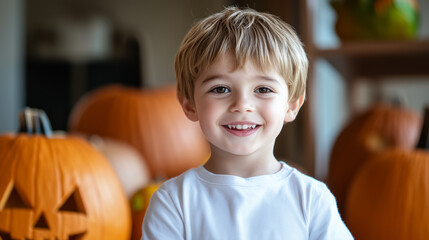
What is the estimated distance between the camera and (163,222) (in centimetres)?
63

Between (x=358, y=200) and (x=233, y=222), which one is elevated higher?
(x=233, y=222)

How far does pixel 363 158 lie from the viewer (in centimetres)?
143

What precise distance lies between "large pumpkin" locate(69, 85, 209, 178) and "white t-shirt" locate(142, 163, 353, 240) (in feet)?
3.37

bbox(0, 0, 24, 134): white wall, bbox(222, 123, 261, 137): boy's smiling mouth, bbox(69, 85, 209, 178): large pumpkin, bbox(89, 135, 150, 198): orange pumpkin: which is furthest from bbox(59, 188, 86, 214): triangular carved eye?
bbox(0, 0, 24, 134): white wall

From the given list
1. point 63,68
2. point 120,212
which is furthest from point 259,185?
point 63,68

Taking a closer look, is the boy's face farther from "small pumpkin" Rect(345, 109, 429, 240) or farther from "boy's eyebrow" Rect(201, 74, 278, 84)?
"small pumpkin" Rect(345, 109, 429, 240)

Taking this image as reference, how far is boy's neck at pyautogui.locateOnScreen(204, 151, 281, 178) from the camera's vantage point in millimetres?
648

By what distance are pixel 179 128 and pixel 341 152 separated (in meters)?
0.54

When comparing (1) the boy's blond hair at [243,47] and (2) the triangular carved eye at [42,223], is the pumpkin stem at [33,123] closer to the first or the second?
(2) the triangular carved eye at [42,223]

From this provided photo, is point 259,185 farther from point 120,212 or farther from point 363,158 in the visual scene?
point 363,158

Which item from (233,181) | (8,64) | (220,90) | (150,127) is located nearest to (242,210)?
(233,181)

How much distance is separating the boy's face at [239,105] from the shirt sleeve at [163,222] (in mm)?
95

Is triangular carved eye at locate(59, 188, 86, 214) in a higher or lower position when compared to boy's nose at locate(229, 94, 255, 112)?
lower

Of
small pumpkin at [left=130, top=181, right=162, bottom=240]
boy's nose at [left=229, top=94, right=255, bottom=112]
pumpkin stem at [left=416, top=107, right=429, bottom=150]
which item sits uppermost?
boy's nose at [left=229, top=94, right=255, bottom=112]
